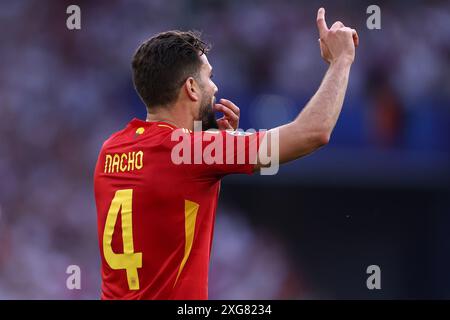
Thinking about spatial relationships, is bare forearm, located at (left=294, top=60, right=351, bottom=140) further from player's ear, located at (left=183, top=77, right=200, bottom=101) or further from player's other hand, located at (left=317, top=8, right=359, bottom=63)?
player's ear, located at (left=183, top=77, right=200, bottom=101)

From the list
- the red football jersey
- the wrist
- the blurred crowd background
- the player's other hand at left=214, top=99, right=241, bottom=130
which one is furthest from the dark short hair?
the blurred crowd background

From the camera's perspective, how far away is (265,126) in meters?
8.15

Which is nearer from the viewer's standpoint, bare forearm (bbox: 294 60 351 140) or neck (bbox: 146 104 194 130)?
bare forearm (bbox: 294 60 351 140)

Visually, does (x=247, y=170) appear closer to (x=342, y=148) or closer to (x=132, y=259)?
(x=132, y=259)

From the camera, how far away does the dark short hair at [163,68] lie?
3205mm

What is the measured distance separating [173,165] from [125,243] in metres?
0.39

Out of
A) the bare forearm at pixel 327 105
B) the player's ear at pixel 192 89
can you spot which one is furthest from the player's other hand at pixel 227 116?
the bare forearm at pixel 327 105

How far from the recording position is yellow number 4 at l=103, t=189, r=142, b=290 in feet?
9.93

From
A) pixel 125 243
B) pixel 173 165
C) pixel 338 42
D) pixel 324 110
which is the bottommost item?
pixel 125 243

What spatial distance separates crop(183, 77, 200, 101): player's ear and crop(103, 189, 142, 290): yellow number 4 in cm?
52

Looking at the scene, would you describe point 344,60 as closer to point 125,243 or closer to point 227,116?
point 227,116

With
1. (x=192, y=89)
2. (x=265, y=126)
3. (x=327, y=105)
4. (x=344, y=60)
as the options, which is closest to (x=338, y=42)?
(x=344, y=60)

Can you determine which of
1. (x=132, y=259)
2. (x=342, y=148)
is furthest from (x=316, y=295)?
(x=132, y=259)

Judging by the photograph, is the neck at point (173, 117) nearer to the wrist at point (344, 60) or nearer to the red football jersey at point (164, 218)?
the red football jersey at point (164, 218)
